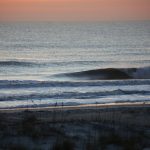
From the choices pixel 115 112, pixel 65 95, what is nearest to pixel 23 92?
pixel 65 95

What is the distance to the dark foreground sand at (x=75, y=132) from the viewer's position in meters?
8.53

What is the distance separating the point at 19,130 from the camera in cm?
941

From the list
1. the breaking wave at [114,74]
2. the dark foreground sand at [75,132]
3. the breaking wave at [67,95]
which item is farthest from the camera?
the breaking wave at [114,74]

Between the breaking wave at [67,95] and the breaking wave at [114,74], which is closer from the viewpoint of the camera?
the breaking wave at [67,95]

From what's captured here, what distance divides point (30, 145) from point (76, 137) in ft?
3.53

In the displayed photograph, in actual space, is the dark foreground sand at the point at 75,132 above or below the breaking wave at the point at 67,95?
below

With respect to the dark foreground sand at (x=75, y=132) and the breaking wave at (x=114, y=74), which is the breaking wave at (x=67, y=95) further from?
the breaking wave at (x=114, y=74)

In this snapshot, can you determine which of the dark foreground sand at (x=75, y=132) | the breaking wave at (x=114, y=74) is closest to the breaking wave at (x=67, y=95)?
the dark foreground sand at (x=75, y=132)

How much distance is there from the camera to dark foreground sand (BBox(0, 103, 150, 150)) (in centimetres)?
853

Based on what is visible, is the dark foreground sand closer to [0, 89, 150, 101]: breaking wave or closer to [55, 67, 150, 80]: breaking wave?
[0, 89, 150, 101]: breaking wave

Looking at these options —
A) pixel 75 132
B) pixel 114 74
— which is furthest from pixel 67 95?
pixel 114 74

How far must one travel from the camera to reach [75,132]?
9.55 meters

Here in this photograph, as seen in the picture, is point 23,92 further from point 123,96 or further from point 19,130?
point 19,130

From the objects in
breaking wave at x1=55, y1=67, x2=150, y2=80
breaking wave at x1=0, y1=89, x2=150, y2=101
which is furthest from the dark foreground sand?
breaking wave at x1=55, y1=67, x2=150, y2=80
